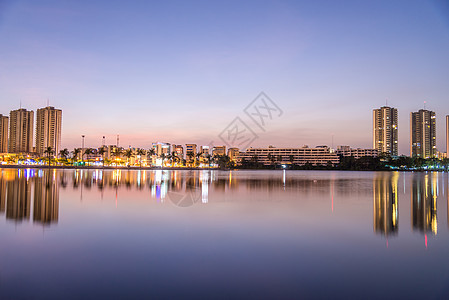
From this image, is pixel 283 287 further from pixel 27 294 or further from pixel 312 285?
pixel 27 294

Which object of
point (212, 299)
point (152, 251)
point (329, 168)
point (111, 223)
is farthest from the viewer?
point (329, 168)

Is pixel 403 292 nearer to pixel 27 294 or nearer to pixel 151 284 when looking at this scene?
→ pixel 151 284

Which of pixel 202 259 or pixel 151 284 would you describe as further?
pixel 202 259

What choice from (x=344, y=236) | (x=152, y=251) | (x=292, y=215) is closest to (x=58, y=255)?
(x=152, y=251)

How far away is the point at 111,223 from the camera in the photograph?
11977mm

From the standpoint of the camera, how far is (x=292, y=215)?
14266mm

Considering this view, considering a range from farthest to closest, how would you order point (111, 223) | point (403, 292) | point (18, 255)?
1. point (111, 223)
2. point (18, 255)
3. point (403, 292)

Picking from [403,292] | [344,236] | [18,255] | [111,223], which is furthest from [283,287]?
[111,223]

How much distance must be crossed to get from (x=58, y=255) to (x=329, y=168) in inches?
7497

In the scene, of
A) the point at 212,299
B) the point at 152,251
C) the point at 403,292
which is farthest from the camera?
the point at 152,251

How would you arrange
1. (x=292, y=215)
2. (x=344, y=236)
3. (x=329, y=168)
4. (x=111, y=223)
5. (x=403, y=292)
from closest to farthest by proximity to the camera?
(x=403, y=292) < (x=344, y=236) < (x=111, y=223) < (x=292, y=215) < (x=329, y=168)

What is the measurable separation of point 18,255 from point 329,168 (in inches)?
7512

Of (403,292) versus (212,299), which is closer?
(212,299)

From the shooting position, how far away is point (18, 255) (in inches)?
293
